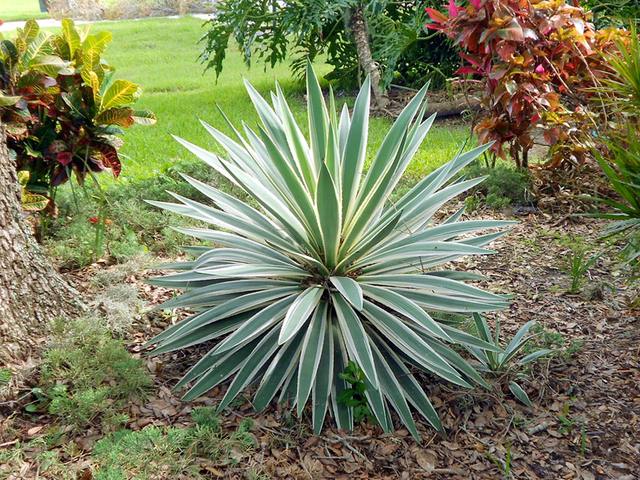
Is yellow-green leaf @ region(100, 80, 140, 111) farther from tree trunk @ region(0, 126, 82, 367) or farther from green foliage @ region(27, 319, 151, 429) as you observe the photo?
green foliage @ region(27, 319, 151, 429)

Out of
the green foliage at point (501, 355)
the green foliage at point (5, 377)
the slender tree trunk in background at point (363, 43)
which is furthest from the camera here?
the slender tree trunk in background at point (363, 43)

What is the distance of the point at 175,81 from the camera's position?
1204 centimetres

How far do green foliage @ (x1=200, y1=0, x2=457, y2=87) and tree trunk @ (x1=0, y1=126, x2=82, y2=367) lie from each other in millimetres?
5589

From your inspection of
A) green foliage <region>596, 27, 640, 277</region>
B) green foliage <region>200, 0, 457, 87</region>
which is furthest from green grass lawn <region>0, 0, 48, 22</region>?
green foliage <region>596, 27, 640, 277</region>

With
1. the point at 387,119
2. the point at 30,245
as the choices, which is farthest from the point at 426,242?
the point at 387,119

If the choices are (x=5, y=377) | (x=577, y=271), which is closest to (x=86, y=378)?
(x=5, y=377)

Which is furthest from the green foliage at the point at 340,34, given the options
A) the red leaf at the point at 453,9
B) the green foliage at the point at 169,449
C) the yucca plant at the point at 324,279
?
the green foliage at the point at 169,449

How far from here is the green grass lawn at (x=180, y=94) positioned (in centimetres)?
707

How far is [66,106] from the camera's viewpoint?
4.42m

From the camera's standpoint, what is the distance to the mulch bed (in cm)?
282

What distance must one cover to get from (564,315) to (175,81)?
9.55m

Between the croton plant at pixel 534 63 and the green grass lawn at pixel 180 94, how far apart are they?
1.07 metres

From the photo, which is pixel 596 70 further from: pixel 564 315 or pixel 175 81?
pixel 175 81

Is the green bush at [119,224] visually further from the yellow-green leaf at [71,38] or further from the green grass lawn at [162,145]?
the yellow-green leaf at [71,38]
